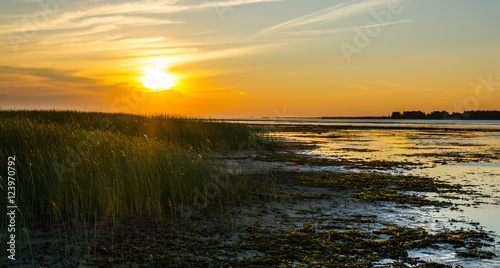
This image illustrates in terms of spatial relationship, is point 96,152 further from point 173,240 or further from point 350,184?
point 350,184

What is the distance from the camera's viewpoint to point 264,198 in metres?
8.82

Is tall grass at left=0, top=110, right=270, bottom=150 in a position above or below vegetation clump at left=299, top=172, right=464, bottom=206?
above

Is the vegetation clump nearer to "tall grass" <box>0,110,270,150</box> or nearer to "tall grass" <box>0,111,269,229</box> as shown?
"tall grass" <box>0,111,269,229</box>

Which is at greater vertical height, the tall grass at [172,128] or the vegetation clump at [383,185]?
the tall grass at [172,128]

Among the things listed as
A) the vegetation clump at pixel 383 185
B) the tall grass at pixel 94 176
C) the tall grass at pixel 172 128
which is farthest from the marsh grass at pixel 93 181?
the tall grass at pixel 172 128

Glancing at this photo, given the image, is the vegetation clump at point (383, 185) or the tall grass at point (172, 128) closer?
the vegetation clump at point (383, 185)

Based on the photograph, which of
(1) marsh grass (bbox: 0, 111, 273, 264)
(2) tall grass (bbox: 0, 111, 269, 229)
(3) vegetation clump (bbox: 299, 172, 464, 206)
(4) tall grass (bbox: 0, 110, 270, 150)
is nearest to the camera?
(1) marsh grass (bbox: 0, 111, 273, 264)

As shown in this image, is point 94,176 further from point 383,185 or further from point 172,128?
point 172,128

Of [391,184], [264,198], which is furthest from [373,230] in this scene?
[391,184]

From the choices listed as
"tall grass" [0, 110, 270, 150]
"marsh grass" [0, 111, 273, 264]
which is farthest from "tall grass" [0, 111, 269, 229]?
"tall grass" [0, 110, 270, 150]

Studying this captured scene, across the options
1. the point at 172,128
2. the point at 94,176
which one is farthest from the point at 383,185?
the point at 172,128

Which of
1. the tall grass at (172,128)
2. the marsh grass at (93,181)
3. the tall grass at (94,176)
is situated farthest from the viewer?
the tall grass at (172,128)

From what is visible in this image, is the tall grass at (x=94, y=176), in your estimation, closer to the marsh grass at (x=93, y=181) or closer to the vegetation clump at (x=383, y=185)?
the marsh grass at (x=93, y=181)

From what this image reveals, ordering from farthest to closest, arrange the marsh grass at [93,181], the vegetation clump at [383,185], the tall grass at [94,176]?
1. the vegetation clump at [383,185]
2. the tall grass at [94,176]
3. the marsh grass at [93,181]
